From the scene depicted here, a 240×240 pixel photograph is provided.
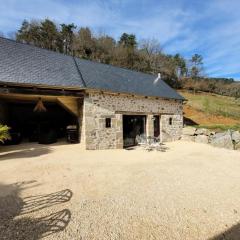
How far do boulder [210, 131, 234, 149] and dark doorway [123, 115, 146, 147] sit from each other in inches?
179

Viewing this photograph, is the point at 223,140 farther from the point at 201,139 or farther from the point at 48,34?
the point at 48,34

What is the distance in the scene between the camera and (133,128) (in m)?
14.2

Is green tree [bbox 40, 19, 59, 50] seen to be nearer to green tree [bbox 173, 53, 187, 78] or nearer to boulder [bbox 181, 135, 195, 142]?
boulder [bbox 181, 135, 195, 142]

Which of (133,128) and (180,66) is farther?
(180,66)

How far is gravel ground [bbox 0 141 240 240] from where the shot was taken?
3.14m

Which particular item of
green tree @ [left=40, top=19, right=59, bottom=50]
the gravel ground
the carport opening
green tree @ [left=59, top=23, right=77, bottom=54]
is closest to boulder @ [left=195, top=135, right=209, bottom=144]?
the gravel ground

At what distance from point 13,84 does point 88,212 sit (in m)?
7.35

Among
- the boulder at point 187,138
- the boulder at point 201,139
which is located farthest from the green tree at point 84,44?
the boulder at point 201,139

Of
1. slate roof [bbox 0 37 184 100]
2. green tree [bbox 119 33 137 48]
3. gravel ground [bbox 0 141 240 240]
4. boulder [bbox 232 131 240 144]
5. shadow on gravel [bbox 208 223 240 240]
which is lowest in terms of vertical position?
shadow on gravel [bbox 208 223 240 240]

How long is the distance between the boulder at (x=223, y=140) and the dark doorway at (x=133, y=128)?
454 cm

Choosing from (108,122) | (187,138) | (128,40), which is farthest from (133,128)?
(128,40)

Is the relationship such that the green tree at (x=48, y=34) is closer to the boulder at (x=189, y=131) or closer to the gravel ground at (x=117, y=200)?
the boulder at (x=189, y=131)

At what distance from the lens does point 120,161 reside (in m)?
7.86

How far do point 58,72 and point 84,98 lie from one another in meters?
2.17
